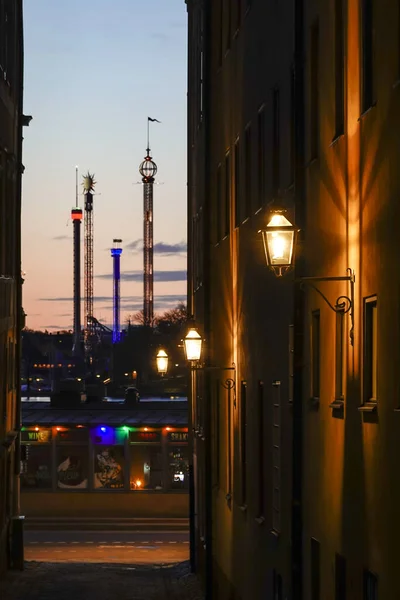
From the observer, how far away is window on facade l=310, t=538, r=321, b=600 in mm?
14789

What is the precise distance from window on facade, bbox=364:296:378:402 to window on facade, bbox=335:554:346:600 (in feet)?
6.55

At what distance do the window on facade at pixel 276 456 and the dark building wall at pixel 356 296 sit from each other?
2.76 metres

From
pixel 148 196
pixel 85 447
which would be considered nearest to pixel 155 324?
pixel 148 196

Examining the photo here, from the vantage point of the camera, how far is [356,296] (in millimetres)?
12484

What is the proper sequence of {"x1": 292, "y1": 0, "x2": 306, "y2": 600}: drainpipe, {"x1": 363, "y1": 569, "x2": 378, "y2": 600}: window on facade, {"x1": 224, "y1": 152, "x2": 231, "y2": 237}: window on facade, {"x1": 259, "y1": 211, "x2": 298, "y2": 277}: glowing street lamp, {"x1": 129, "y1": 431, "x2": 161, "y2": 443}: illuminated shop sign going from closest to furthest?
1. {"x1": 363, "y1": 569, "x2": 378, "y2": 600}: window on facade
2. {"x1": 259, "y1": 211, "x2": 298, "y2": 277}: glowing street lamp
3. {"x1": 292, "y1": 0, "x2": 306, "y2": 600}: drainpipe
4. {"x1": 224, "y1": 152, "x2": 231, "y2": 237}: window on facade
5. {"x1": 129, "y1": 431, "x2": 161, "y2": 443}: illuminated shop sign

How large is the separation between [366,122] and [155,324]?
176 m

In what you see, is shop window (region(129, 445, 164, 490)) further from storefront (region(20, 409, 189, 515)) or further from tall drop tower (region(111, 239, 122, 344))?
tall drop tower (region(111, 239, 122, 344))

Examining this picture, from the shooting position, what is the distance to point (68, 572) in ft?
105

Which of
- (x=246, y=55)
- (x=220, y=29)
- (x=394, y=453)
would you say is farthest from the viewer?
(x=220, y=29)

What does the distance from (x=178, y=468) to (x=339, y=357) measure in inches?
1417

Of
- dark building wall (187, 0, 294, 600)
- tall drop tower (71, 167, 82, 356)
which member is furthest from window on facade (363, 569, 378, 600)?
tall drop tower (71, 167, 82, 356)

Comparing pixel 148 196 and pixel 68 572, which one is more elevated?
pixel 148 196

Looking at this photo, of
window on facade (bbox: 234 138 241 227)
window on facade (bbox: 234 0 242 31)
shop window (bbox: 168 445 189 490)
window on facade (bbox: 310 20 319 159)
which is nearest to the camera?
window on facade (bbox: 310 20 319 159)

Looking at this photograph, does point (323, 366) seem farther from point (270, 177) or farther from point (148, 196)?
point (148, 196)
